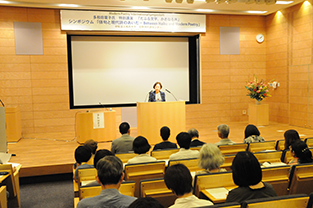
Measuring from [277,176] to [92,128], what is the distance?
4.53 meters

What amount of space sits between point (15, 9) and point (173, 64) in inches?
193

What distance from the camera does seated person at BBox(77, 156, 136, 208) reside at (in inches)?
66.7

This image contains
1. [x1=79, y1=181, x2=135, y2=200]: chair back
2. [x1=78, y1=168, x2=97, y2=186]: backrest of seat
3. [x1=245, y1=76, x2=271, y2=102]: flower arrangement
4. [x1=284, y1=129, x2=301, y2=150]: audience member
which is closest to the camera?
[x1=79, y1=181, x2=135, y2=200]: chair back

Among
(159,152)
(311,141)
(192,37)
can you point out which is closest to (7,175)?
(159,152)

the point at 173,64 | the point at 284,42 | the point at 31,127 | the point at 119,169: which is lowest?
the point at 31,127

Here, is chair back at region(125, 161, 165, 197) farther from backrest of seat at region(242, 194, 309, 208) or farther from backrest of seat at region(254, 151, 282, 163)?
backrest of seat at region(242, 194, 309, 208)

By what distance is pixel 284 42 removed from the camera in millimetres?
8523

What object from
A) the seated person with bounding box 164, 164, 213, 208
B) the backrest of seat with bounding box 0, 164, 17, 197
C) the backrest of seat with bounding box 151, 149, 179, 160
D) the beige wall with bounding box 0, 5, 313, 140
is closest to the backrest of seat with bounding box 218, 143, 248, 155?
the backrest of seat with bounding box 151, 149, 179, 160

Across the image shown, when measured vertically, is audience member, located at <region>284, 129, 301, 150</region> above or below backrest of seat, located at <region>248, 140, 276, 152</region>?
above

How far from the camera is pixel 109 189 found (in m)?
1.76

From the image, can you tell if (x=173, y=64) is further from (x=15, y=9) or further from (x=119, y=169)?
(x=119, y=169)

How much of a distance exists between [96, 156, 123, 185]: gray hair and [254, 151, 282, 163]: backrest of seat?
6.12 ft

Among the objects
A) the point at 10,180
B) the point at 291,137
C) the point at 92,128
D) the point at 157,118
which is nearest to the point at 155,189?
the point at 10,180

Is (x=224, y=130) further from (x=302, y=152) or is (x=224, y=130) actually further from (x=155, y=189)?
(x=155, y=189)
